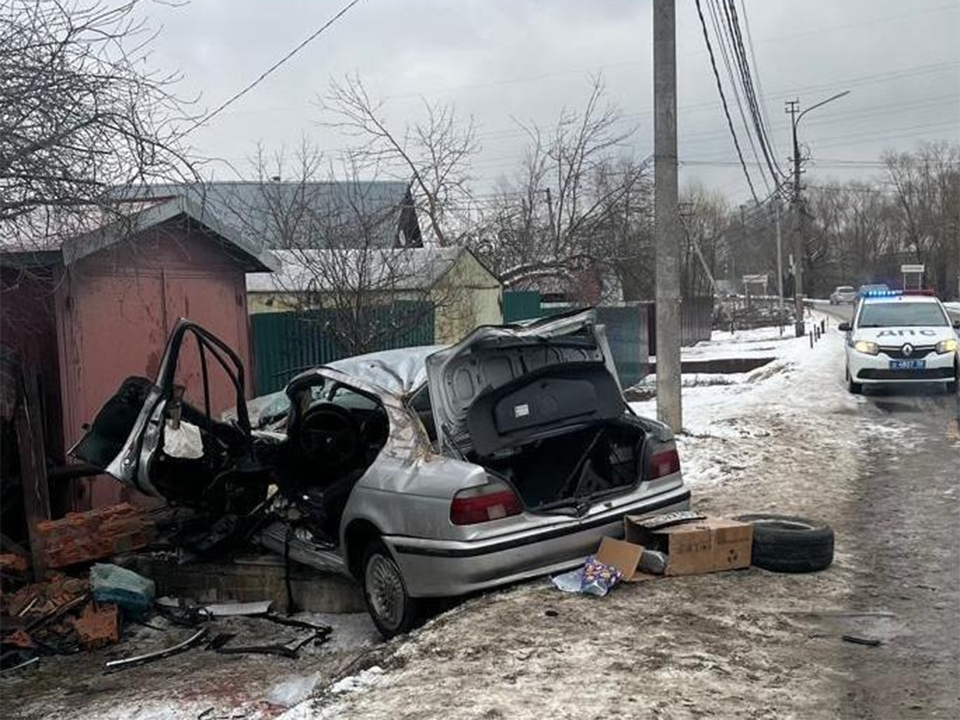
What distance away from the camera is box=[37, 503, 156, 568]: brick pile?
733 centimetres

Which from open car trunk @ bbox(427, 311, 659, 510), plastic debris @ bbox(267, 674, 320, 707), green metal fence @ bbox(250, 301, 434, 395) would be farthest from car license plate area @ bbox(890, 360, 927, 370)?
plastic debris @ bbox(267, 674, 320, 707)

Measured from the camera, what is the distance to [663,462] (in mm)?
6172

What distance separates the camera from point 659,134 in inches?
441

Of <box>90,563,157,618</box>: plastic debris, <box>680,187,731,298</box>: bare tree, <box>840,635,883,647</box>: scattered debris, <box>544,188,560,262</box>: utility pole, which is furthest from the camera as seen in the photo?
<box>680,187,731,298</box>: bare tree

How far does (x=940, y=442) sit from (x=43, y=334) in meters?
9.90

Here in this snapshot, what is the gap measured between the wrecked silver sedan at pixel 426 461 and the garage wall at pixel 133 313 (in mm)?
1449

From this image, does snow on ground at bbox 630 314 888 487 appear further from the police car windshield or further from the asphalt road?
the asphalt road

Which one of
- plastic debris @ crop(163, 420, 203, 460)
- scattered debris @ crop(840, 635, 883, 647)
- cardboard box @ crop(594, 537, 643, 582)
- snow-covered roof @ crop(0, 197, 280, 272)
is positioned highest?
snow-covered roof @ crop(0, 197, 280, 272)

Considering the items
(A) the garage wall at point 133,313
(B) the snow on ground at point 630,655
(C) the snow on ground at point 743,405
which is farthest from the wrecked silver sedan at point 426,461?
(C) the snow on ground at point 743,405

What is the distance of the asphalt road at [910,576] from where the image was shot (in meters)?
4.08

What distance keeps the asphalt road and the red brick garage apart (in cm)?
554

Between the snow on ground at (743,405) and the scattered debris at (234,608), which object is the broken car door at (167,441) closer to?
the scattered debris at (234,608)

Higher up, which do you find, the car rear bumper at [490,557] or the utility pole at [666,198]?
the utility pole at [666,198]

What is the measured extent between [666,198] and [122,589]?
7442 millimetres
